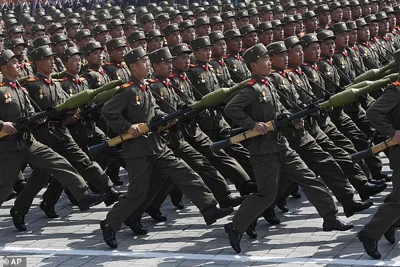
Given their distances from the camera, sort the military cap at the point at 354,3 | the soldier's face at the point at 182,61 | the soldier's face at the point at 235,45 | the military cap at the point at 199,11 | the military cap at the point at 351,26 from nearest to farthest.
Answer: the soldier's face at the point at 182,61 → the soldier's face at the point at 235,45 → the military cap at the point at 351,26 → the military cap at the point at 354,3 → the military cap at the point at 199,11

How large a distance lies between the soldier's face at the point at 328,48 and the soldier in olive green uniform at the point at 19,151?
3632mm

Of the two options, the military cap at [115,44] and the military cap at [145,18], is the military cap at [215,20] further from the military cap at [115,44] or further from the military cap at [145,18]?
the military cap at [115,44]

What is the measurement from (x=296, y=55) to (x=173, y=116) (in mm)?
1831

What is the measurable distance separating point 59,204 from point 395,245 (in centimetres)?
463

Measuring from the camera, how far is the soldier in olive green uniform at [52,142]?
457 inches

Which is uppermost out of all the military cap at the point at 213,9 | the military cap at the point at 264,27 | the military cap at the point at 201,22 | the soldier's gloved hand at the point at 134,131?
the military cap at the point at 213,9

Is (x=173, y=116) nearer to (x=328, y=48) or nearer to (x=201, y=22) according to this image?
(x=328, y=48)

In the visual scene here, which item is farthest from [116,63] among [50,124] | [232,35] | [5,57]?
[5,57]

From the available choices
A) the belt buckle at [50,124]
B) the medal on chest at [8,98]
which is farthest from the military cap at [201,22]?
the medal on chest at [8,98]

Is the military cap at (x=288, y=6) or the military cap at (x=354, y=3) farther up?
the military cap at (x=288, y=6)

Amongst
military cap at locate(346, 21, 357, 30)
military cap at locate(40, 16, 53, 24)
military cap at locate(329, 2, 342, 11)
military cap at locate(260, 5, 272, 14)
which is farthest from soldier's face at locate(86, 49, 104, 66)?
military cap at locate(40, 16, 53, 24)

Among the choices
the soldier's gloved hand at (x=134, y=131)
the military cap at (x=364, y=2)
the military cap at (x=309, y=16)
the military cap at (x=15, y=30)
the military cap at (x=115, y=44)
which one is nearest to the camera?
the soldier's gloved hand at (x=134, y=131)

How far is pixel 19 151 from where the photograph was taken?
36.0 feet

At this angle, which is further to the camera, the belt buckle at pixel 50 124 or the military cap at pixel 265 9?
the military cap at pixel 265 9
